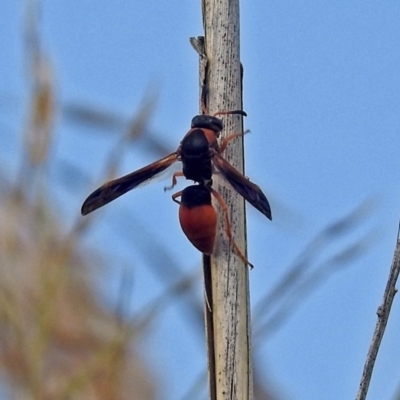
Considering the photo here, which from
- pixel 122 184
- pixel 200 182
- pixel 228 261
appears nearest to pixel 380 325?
pixel 228 261

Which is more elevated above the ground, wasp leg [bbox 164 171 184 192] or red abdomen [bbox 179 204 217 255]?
wasp leg [bbox 164 171 184 192]

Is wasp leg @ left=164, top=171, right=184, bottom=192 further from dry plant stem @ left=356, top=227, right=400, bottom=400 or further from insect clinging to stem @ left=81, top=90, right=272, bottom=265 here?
dry plant stem @ left=356, top=227, right=400, bottom=400

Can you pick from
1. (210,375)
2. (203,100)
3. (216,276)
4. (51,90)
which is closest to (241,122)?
(203,100)

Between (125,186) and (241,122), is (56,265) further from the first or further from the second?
(241,122)

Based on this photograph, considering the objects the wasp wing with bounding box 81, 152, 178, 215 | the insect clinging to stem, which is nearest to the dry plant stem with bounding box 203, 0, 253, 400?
the insect clinging to stem

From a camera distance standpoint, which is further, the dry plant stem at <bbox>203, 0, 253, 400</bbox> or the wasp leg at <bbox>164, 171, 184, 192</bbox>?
the wasp leg at <bbox>164, 171, 184, 192</bbox>

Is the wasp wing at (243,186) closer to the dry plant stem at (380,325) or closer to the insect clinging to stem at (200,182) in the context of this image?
the insect clinging to stem at (200,182)
